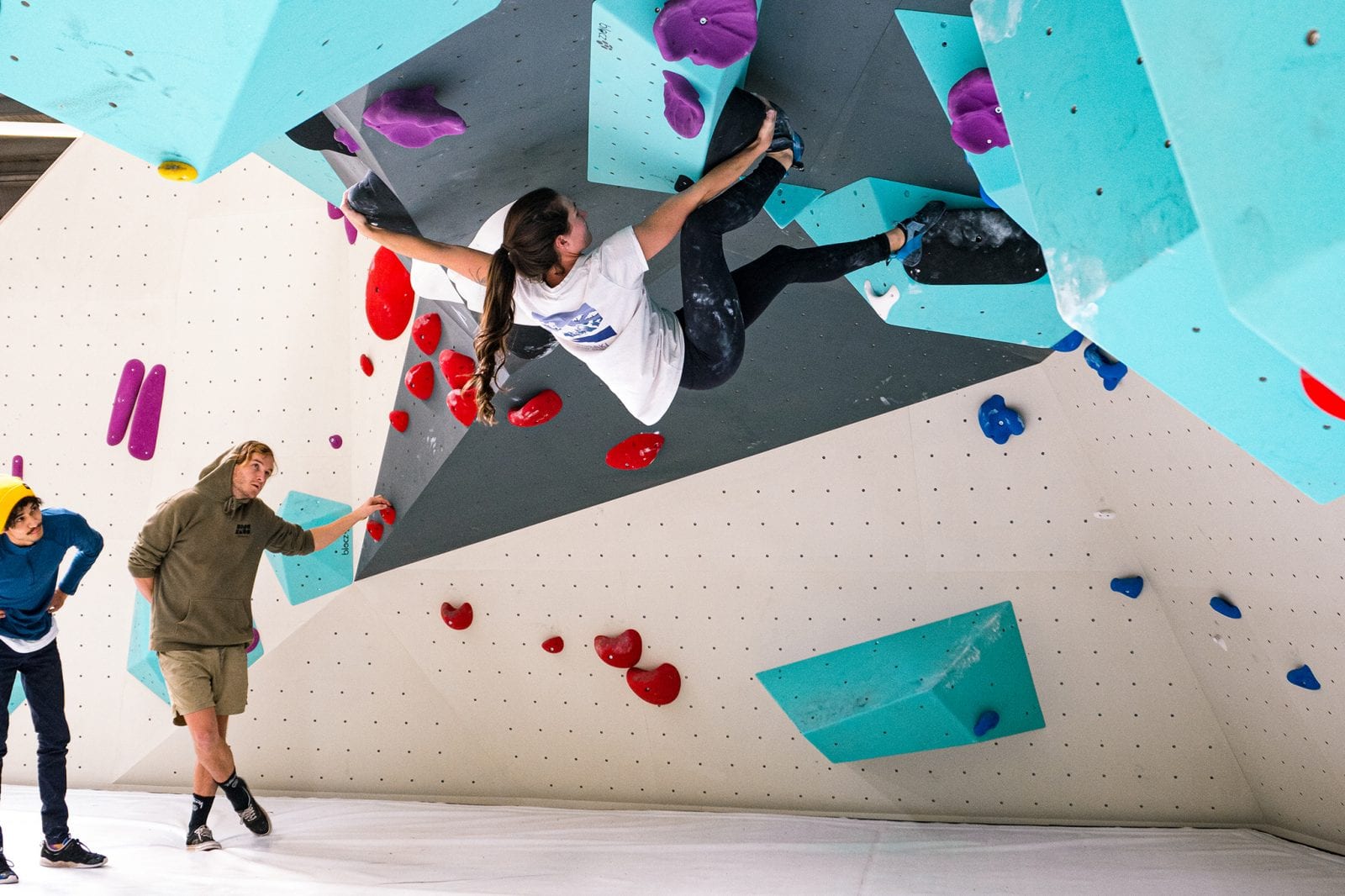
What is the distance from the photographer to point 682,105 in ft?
7.08

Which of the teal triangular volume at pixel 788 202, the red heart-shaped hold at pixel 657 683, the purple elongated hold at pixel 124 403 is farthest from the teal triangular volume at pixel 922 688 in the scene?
the purple elongated hold at pixel 124 403

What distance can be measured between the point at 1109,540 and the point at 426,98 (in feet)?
7.38

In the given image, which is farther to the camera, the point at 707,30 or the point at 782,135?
the point at 782,135

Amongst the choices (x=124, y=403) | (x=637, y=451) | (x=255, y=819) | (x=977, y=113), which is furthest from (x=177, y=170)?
(x=124, y=403)

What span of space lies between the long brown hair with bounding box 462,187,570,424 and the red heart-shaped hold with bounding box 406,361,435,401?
1.18 m

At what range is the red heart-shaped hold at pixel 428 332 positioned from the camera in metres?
3.30

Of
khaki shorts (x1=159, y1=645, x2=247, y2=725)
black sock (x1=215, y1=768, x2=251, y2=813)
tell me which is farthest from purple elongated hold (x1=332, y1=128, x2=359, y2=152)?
black sock (x1=215, y1=768, x2=251, y2=813)

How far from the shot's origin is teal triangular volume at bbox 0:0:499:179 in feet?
4.30

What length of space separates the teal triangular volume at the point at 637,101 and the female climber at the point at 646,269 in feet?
0.43

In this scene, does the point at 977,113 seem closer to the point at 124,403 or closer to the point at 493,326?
the point at 493,326

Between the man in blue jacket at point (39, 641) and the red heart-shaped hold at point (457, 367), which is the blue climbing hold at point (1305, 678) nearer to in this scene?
the red heart-shaped hold at point (457, 367)

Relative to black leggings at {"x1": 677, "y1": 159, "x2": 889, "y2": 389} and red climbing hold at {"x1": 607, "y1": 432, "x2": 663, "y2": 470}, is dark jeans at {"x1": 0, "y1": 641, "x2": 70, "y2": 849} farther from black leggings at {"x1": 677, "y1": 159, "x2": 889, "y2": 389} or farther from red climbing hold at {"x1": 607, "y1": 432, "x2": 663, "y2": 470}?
black leggings at {"x1": 677, "y1": 159, "x2": 889, "y2": 389}

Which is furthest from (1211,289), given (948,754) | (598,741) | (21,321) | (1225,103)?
(21,321)

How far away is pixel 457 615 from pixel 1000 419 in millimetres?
1949
